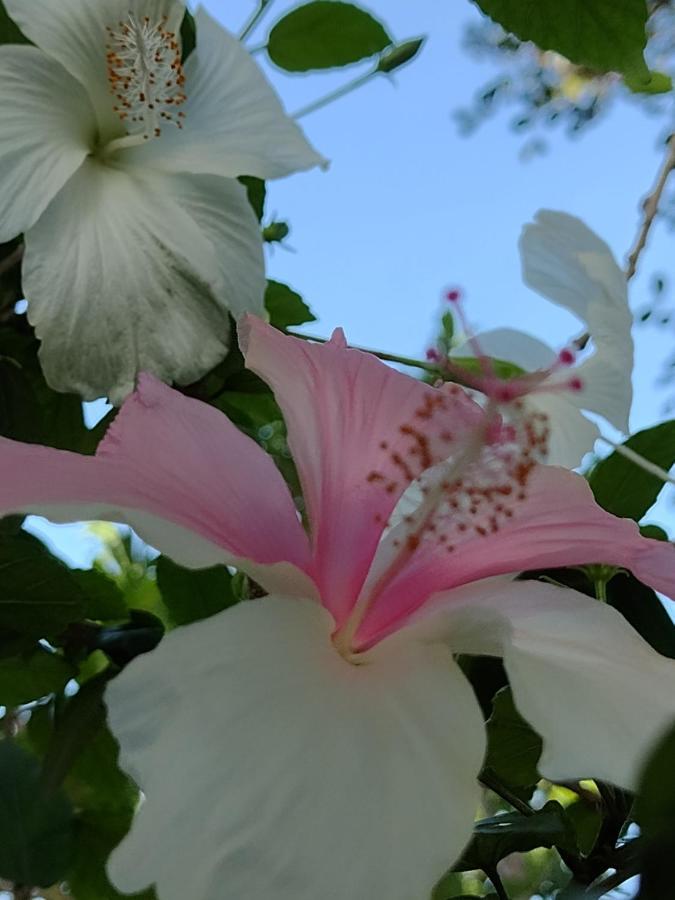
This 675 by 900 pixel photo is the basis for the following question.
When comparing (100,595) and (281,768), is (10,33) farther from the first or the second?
(281,768)

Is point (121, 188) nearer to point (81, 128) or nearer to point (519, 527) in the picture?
point (81, 128)

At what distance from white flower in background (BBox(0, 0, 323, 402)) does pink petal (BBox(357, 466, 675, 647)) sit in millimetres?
171

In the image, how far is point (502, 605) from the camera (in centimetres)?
24

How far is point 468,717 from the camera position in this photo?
0.22 meters

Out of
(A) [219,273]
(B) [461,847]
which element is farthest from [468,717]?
(A) [219,273]

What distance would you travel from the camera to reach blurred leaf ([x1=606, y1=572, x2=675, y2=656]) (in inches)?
15.0

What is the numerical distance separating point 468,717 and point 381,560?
0.20 feet

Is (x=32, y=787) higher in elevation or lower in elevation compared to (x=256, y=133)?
lower

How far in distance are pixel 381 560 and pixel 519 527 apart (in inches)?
1.5

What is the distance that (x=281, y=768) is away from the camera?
19 cm

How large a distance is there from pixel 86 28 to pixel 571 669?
0.38m

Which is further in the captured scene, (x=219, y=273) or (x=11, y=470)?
(x=219, y=273)

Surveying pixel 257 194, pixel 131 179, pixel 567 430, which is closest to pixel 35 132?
pixel 131 179

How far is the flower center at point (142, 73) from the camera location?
472 mm
